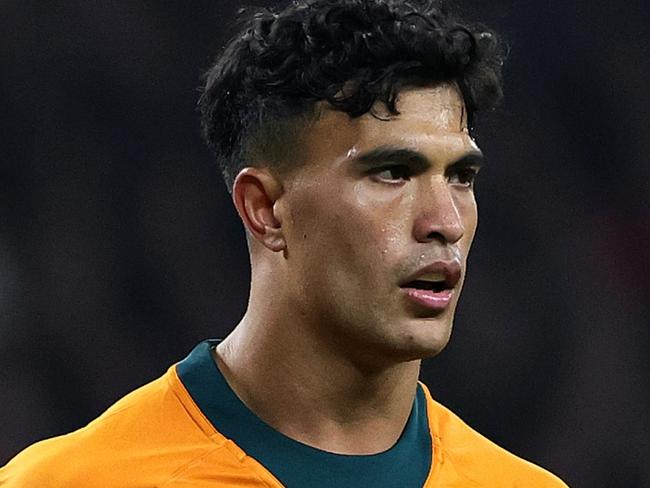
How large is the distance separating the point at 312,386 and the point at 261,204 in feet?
0.78

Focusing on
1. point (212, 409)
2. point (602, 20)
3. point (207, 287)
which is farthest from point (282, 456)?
point (602, 20)

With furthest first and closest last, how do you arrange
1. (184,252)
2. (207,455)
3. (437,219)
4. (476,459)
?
(184,252) < (476,459) < (207,455) < (437,219)

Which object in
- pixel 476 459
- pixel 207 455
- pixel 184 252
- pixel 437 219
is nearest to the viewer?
pixel 437 219

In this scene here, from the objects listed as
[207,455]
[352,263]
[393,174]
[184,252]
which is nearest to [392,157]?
[393,174]

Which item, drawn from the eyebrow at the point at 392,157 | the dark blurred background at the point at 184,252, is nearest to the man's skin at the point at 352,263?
the eyebrow at the point at 392,157

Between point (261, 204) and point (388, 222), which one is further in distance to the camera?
point (261, 204)

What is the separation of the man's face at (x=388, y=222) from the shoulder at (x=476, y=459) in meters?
0.22

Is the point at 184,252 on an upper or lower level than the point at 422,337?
lower

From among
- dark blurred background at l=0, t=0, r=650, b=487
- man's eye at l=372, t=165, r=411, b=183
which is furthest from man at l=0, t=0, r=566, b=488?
dark blurred background at l=0, t=0, r=650, b=487

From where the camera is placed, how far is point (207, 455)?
81.0 inches

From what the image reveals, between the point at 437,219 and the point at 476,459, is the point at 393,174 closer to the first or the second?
the point at 437,219

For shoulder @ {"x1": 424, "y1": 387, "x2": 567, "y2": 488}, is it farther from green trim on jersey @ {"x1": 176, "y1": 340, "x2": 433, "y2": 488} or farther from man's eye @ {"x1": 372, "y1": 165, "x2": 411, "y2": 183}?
man's eye @ {"x1": 372, "y1": 165, "x2": 411, "y2": 183}

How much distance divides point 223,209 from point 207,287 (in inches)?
6.3

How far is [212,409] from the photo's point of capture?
211cm
